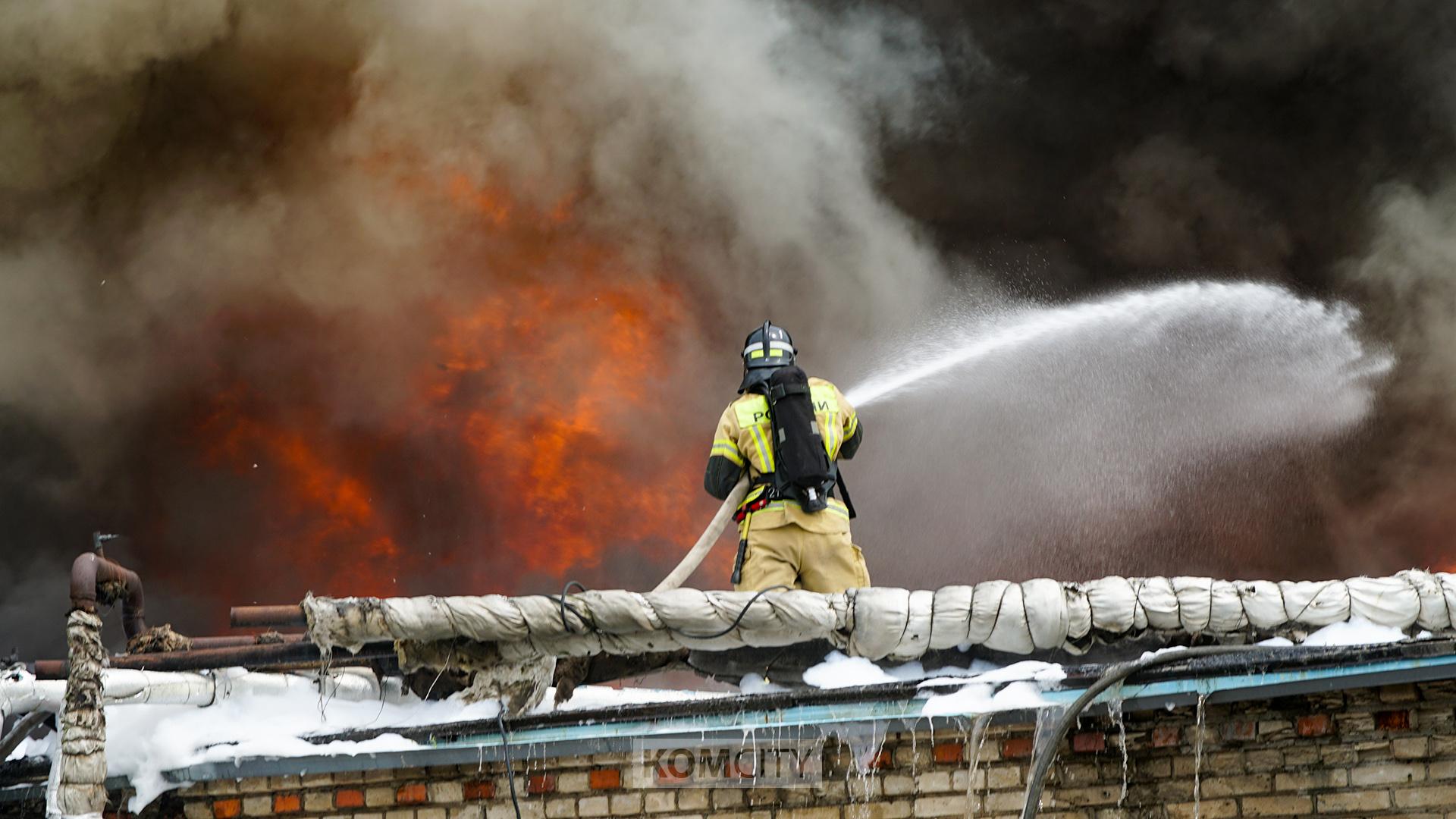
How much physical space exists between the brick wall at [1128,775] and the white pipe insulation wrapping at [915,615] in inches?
12.7

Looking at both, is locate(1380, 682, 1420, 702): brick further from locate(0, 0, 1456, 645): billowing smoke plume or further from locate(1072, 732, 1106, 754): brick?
locate(0, 0, 1456, 645): billowing smoke plume

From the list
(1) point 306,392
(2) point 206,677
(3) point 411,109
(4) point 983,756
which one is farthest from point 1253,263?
(2) point 206,677

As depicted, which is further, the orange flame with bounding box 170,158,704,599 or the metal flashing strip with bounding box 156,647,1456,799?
the orange flame with bounding box 170,158,704,599

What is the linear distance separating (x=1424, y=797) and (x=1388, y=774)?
0.16 metres

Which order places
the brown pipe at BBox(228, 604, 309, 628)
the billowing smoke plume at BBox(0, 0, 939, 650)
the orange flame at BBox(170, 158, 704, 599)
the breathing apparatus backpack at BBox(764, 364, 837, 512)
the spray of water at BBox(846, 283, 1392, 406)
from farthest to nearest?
1. the spray of water at BBox(846, 283, 1392, 406)
2. the orange flame at BBox(170, 158, 704, 599)
3. the billowing smoke plume at BBox(0, 0, 939, 650)
4. the breathing apparatus backpack at BBox(764, 364, 837, 512)
5. the brown pipe at BBox(228, 604, 309, 628)

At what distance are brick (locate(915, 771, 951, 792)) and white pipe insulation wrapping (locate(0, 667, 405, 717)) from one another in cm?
213

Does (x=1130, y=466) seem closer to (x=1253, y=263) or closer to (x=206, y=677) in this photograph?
(x=1253, y=263)

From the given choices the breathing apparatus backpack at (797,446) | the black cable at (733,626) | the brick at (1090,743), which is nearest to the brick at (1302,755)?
the brick at (1090,743)

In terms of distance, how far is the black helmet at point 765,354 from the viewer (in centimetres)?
692

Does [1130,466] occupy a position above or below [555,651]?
above

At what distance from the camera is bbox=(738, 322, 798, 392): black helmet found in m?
6.92

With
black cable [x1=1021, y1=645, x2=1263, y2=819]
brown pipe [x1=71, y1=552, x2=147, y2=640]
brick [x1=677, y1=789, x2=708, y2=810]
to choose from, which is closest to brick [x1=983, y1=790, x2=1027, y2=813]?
black cable [x1=1021, y1=645, x2=1263, y2=819]

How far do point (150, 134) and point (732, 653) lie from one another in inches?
446

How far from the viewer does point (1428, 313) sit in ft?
48.0
